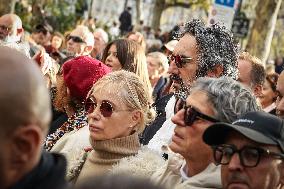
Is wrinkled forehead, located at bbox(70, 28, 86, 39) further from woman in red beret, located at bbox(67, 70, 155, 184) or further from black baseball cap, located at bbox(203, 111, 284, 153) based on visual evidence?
black baseball cap, located at bbox(203, 111, 284, 153)

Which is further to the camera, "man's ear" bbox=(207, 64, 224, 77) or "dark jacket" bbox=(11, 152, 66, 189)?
"man's ear" bbox=(207, 64, 224, 77)

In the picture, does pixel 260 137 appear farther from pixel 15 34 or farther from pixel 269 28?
pixel 269 28

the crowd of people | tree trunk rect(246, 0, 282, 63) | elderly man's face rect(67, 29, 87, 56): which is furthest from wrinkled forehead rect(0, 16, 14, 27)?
tree trunk rect(246, 0, 282, 63)

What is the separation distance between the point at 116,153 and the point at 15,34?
5.50 meters

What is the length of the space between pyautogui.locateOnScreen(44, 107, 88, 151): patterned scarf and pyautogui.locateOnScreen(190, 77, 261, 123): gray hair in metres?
1.74

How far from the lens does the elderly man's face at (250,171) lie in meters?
3.23

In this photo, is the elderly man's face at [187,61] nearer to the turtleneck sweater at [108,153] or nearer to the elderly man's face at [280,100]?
the elderly man's face at [280,100]

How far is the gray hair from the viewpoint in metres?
3.71

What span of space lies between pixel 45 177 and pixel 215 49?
3.09m

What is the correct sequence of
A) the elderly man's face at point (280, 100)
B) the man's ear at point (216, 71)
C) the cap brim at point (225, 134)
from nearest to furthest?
the cap brim at point (225, 134) → the man's ear at point (216, 71) → the elderly man's face at point (280, 100)

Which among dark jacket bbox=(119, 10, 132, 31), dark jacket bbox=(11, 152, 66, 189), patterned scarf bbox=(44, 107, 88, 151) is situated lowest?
dark jacket bbox=(119, 10, 132, 31)

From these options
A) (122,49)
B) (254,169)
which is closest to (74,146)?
(254,169)

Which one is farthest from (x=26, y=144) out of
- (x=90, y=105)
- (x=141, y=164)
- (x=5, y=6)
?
(x=5, y=6)

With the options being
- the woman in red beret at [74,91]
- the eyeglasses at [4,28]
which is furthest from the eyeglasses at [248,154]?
the eyeglasses at [4,28]
